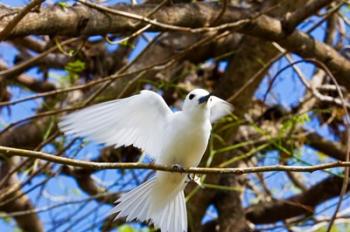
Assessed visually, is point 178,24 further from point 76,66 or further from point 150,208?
point 150,208

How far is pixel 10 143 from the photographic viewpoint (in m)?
4.12

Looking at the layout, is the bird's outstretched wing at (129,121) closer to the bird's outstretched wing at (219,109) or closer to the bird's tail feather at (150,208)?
the bird's tail feather at (150,208)

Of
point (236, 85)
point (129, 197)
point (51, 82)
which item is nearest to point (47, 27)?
point (129, 197)

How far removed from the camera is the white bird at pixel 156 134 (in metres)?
2.66

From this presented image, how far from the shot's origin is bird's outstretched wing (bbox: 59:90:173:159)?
2.62 m

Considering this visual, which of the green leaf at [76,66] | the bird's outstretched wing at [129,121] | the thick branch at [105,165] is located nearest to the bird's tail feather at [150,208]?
the bird's outstretched wing at [129,121]

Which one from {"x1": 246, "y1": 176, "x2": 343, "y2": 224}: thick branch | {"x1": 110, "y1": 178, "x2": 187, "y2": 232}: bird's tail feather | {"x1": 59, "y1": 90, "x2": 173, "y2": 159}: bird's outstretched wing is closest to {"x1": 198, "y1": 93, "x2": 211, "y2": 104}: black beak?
{"x1": 59, "y1": 90, "x2": 173, "y2": 159}: bird's outstretched wing

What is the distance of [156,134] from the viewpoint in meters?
2.93

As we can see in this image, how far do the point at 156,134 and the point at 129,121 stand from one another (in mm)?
128

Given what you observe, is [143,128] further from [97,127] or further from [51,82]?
[51,82]

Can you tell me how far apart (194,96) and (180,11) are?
0.87m

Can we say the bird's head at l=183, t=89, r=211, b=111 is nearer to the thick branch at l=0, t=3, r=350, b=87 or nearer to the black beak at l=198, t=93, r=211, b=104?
the black beak at l=198, t=93, r=211, b=104

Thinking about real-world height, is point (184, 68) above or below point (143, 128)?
above

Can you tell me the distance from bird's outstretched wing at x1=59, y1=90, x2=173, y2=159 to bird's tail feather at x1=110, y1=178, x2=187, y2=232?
173mm
